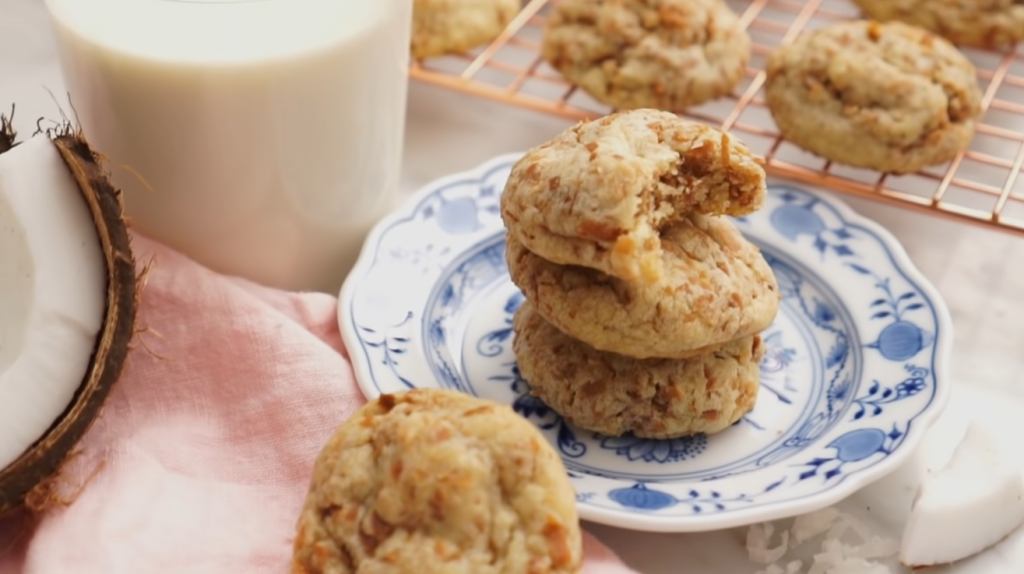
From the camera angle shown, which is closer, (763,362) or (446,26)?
(763,362)

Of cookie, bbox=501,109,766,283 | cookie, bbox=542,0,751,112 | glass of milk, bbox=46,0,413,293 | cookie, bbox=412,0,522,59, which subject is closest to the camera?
cookie, bbox=501,109,766,283

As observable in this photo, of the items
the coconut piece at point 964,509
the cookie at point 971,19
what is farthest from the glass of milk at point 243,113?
the cookie at point 971,19

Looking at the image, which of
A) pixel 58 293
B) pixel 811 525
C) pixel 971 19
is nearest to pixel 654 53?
pixel 971 19

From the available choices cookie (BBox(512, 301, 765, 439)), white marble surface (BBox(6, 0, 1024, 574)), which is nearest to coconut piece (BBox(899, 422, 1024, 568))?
white marble surface (BBox(6, 0, 1024, 574))

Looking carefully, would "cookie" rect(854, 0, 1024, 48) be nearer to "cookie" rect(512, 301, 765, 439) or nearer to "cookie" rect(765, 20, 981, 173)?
"cookie" rect(765, 20, 981, 173)

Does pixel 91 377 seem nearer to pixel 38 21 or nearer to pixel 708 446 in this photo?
pixel 708 446

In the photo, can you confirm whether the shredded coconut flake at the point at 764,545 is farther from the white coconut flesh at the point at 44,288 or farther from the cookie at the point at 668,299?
the white coconut flesh at the point at 44,288

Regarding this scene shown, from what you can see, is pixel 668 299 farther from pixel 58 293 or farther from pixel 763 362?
pixel 58 293

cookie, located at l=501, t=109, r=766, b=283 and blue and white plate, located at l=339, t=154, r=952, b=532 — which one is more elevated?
cookie, located at l=501, t=109, r=766, b=283
